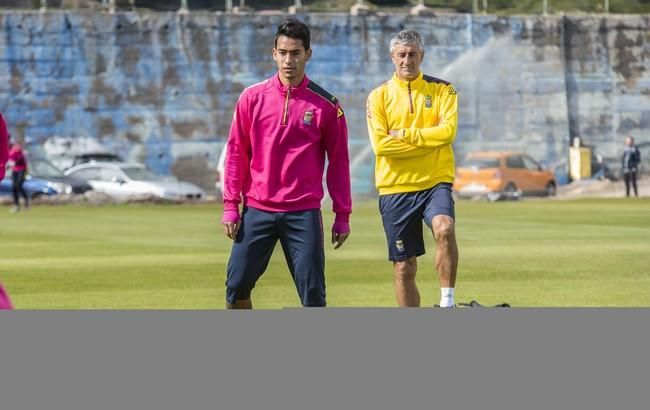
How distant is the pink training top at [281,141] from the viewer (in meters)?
10.2

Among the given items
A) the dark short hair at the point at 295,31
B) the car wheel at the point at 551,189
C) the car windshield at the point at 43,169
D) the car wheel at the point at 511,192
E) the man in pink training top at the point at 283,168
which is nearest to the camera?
the dark short hair at the point at 295,31

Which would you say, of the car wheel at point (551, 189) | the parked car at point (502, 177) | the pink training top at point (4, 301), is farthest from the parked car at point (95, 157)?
the pink training top at point (4, 301)

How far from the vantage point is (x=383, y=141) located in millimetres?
12227

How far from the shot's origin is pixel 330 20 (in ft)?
181

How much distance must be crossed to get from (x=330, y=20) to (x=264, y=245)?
4540cm

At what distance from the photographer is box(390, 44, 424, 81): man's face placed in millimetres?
12047

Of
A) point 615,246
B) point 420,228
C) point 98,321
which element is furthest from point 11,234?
point 98,321

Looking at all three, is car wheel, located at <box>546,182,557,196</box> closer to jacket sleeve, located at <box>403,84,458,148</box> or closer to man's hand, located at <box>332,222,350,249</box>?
jacket sleeve, located at <box>403,84,458,148</box>

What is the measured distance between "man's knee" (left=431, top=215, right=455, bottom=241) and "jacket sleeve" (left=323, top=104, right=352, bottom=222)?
1572mm

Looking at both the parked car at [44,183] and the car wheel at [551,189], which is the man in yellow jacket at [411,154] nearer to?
the parked car at [44,183]

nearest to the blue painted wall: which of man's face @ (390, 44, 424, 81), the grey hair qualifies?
man's face @ (390, 44, 424, 81)

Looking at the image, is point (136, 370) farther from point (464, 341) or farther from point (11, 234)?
point (11, 234)

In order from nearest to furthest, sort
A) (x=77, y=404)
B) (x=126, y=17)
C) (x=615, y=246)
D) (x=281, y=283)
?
1. (x=77, y=404)
2. (x=281, y=283)
3. (x=615, y=246)
4. (x=126, y=17)

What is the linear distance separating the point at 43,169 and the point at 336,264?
31.2 metres
